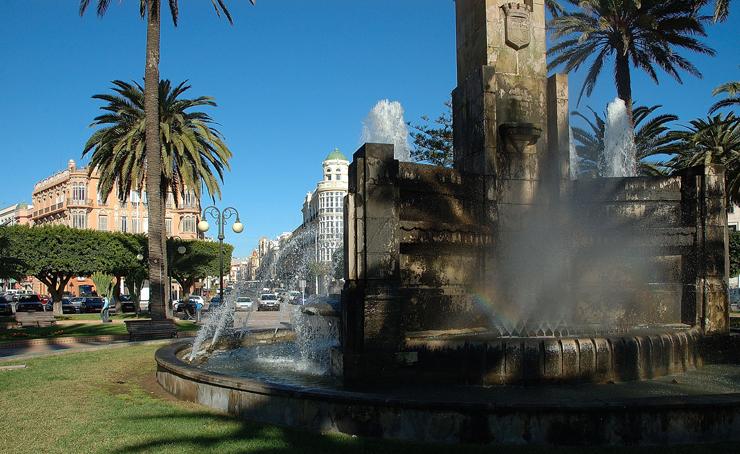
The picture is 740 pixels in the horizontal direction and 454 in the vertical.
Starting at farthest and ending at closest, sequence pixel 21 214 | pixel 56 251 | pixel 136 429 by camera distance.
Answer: pixel 21 214, pixel 56 251, pixel 136 429

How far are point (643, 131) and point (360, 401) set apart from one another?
2836 cm

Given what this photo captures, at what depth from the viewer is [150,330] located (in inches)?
802

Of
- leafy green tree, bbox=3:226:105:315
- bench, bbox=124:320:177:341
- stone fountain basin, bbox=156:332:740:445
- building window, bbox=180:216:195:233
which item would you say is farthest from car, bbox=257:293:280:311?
building window, bbox=180:216:195:233

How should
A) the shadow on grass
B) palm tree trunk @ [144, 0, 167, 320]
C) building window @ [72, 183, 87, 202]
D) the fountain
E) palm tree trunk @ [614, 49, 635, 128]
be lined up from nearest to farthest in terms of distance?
1. the shadow on grass
2. the fountain
3. palm tree trunk @ [144, 0, 167, 320]
4. palm tree trunk @ [614, 49, 635, 128]
5. building window @ [72, 183, 87, 202]

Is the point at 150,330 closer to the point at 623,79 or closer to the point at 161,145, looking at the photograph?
the point at 161,145

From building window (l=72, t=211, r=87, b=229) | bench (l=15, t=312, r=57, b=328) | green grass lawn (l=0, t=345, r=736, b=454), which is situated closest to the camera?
green grass lawn (l=0, t=345, r=736, b=454)

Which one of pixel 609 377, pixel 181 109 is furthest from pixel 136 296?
pixel 609 377

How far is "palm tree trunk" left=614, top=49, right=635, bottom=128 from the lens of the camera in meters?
27.8

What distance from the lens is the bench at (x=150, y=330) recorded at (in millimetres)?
20177

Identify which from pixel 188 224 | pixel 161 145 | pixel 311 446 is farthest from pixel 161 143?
pixel 188 224

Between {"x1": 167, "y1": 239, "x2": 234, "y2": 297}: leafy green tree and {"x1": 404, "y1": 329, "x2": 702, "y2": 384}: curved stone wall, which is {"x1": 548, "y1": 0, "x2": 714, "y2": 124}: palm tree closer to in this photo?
{"x1": 404, "y1": 329, "x2": 702, "y2": 384}: curved stone wall

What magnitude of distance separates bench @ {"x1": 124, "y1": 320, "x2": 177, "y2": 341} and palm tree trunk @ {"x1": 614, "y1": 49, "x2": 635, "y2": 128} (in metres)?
20.8

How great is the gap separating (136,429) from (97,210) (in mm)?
92020

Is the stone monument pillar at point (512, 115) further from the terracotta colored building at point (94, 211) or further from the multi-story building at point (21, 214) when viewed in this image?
the multi-story building at point (21, 214)
